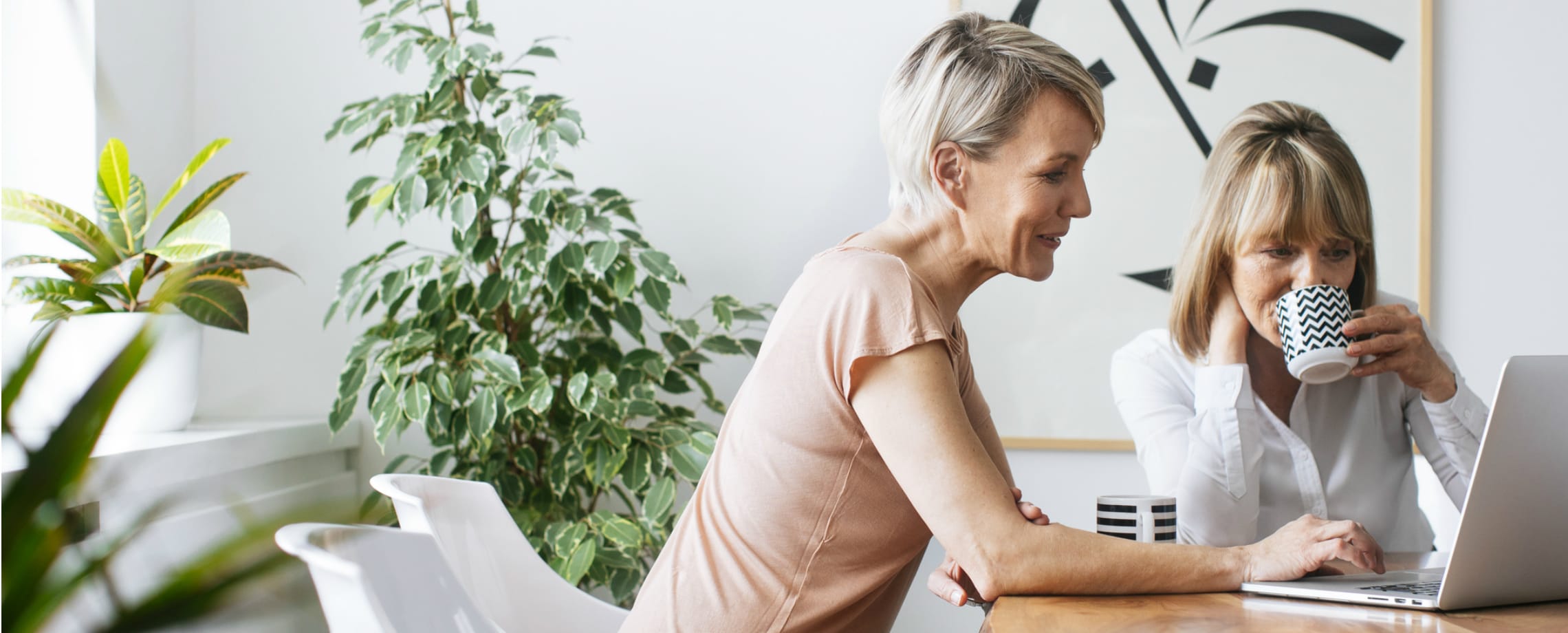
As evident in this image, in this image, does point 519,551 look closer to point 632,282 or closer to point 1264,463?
point 632,282

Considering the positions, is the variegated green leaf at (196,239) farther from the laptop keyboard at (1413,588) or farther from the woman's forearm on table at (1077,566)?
the laptop keyboard at (1413,588)

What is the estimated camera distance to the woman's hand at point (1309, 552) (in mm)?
965

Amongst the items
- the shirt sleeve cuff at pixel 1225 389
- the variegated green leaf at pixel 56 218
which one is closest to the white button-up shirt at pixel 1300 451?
the shirt sleeve cuff at pixel 1225 389

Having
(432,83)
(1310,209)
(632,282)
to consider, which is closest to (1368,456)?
(1310,209)

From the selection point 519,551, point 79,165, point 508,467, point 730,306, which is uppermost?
point 79,165

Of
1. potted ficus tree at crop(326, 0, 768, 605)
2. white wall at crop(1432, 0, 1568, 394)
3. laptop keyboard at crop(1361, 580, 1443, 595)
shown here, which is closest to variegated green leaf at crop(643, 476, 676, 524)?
potted ficus tree at crop(326, 0, 768, 605)

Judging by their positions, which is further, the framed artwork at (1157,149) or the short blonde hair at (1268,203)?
the framed artwork at (1157,149)

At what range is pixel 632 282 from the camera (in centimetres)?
215

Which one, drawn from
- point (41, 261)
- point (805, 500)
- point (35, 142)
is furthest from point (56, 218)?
point (805, 500)

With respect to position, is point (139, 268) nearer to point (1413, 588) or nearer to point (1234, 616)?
point (1234, 616)

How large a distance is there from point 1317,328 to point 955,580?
554mm

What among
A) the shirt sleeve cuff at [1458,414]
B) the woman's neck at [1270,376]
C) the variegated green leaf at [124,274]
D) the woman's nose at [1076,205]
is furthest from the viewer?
the variegated green leaf at [124,274]

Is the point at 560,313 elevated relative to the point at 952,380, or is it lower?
lower

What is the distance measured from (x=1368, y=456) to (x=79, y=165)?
2.37m
